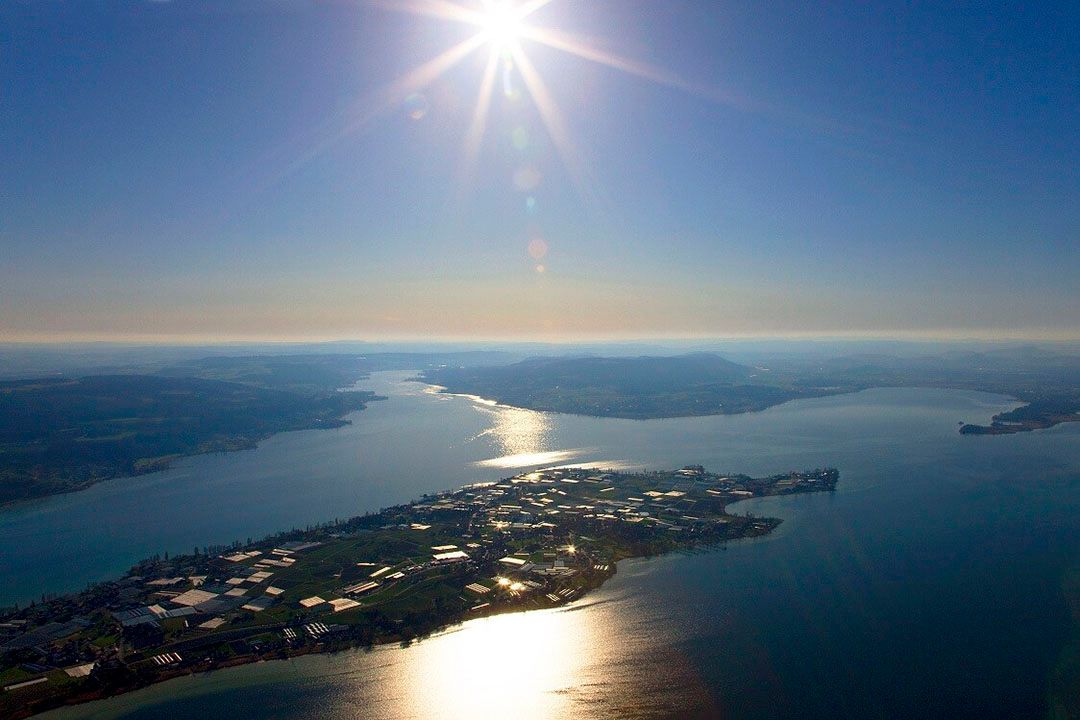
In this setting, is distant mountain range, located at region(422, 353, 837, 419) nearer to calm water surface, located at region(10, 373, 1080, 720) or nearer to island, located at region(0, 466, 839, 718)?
calm water surface, located at region(10, 373, 1080, 720)

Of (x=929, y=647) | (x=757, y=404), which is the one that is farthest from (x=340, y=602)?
(x=757, y=404)

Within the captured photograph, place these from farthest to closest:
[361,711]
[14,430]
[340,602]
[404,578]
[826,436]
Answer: [826,436] → [14,430] → [404,578] → [340,602] → [361,711]

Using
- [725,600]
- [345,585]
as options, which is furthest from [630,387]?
[345,585]

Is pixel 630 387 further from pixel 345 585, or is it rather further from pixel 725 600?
pixel 345 585

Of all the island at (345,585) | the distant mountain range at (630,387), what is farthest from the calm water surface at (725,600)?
the distant mountain range at (630,387)

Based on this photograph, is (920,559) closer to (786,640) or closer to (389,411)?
(786,640)

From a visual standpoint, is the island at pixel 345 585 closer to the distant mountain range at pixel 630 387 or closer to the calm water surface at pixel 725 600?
the calm water surface at pixel 725 600

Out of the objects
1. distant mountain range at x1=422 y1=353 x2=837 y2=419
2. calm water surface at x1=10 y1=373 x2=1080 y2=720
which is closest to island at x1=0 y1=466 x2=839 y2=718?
calm water surface at x1=10 y1=373 x2=1080 y2=720
